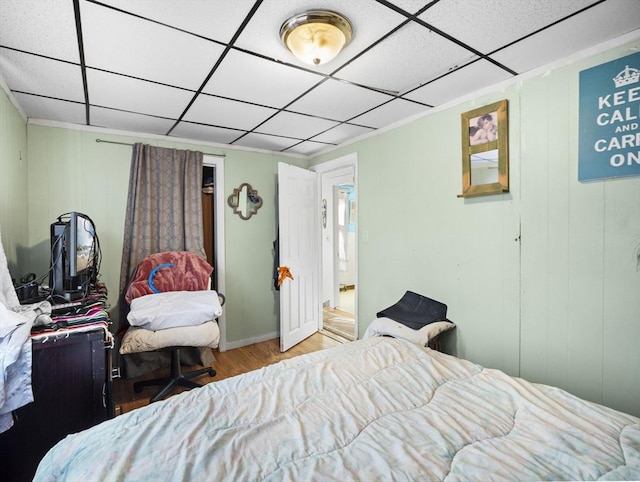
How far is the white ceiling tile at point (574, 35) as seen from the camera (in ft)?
4.75

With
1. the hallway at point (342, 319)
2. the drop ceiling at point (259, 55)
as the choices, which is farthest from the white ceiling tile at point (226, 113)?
the hallway at point (342, 319)

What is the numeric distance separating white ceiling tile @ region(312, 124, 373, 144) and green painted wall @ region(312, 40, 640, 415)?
387 mm

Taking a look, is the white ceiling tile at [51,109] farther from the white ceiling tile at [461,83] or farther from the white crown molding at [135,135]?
the white ceiling tile at [461,83]

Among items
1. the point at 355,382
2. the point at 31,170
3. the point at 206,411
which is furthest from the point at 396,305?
the point at 31,170

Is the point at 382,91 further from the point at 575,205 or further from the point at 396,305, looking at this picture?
the point at 396,305

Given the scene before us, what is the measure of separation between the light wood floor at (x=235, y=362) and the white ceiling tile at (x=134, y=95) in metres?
2.23

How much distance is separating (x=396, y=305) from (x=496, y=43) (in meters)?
1.96

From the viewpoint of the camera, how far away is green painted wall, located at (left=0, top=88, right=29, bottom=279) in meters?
2.01

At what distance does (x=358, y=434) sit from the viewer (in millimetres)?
1112

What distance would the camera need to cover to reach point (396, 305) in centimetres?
277

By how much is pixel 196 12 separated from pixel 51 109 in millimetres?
1909

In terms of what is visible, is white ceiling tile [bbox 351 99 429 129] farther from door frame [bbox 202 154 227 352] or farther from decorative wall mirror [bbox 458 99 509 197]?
door frame [bbox 202 154 227 352]

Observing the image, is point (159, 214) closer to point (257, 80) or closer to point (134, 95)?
point (134, 95)

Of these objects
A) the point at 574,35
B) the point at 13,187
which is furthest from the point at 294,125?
the point at 13,187
